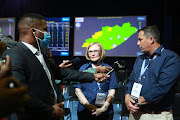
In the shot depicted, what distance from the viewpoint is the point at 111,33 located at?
6027mm

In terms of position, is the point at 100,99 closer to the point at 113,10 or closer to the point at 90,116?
the point at 90,116

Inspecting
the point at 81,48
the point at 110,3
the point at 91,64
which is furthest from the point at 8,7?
the point at 91,64

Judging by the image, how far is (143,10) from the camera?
6.02m

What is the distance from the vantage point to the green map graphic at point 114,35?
19.4 ft

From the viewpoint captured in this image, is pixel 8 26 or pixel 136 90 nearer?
pixel 136 90

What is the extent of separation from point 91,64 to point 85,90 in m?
0.42

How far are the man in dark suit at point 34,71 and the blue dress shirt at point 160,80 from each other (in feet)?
3.61

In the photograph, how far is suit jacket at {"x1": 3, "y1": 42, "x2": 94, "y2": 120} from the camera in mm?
1385

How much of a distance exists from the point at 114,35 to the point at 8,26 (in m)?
3.91

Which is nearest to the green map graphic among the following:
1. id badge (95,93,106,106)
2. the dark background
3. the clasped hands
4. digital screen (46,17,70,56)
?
the dark background

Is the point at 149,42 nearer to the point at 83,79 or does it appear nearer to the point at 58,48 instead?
the point at 83,79

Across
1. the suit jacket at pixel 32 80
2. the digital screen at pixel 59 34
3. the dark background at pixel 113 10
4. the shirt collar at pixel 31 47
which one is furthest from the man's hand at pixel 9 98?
the digital screen at pixel 59 34

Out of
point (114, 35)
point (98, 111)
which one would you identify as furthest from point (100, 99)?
point (114, 35)

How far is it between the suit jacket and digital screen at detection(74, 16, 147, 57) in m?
4.58
